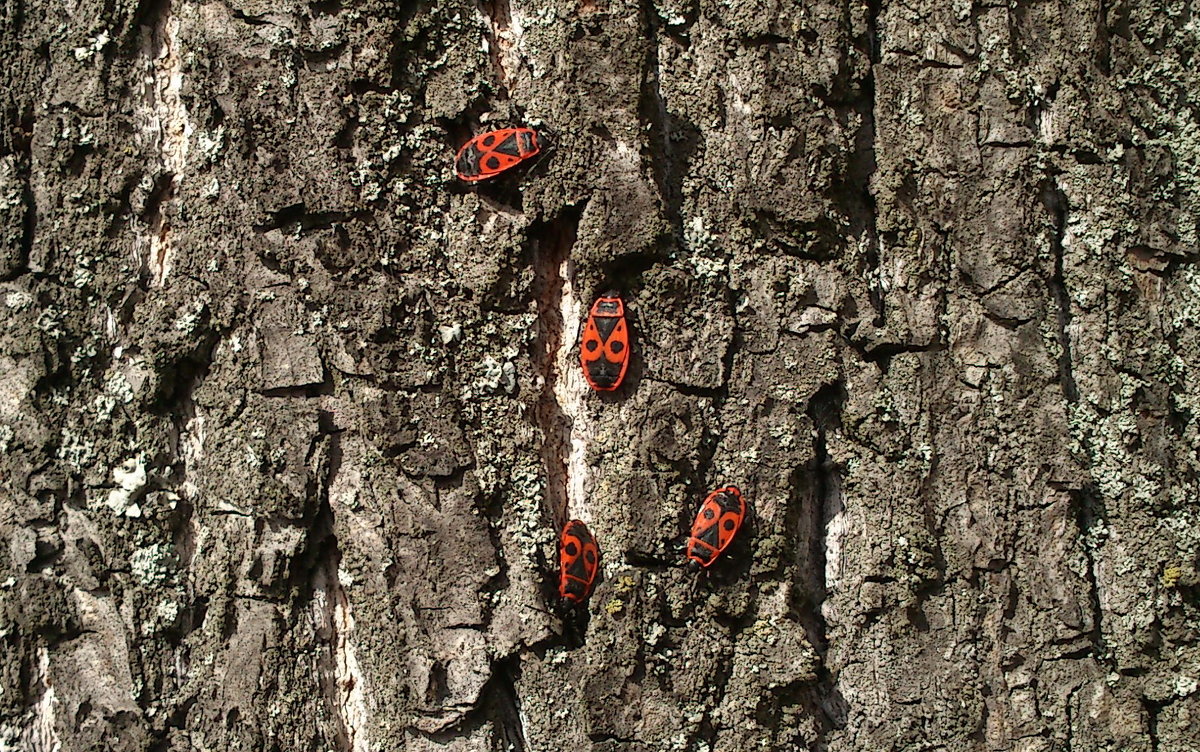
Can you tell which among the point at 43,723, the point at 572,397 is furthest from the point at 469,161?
the point at 43,723

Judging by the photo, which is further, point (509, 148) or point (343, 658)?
point (343, 658)

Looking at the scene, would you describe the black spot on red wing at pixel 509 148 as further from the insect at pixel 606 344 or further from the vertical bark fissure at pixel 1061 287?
the vertical bark fissure at pixel 1061 287

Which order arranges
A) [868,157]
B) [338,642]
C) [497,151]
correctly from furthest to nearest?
[868,157], [338,642], [497,151]

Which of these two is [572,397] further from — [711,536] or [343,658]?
[343,658]

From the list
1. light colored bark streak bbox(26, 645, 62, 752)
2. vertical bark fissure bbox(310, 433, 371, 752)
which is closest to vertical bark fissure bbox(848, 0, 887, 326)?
vertical bark fissure bbox(310, 433, 371, 752)

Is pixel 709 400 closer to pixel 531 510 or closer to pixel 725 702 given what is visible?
pixel 531 510

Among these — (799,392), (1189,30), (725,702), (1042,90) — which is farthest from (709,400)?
(1189,30)

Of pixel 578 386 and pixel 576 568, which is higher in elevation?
pixel 578 386
